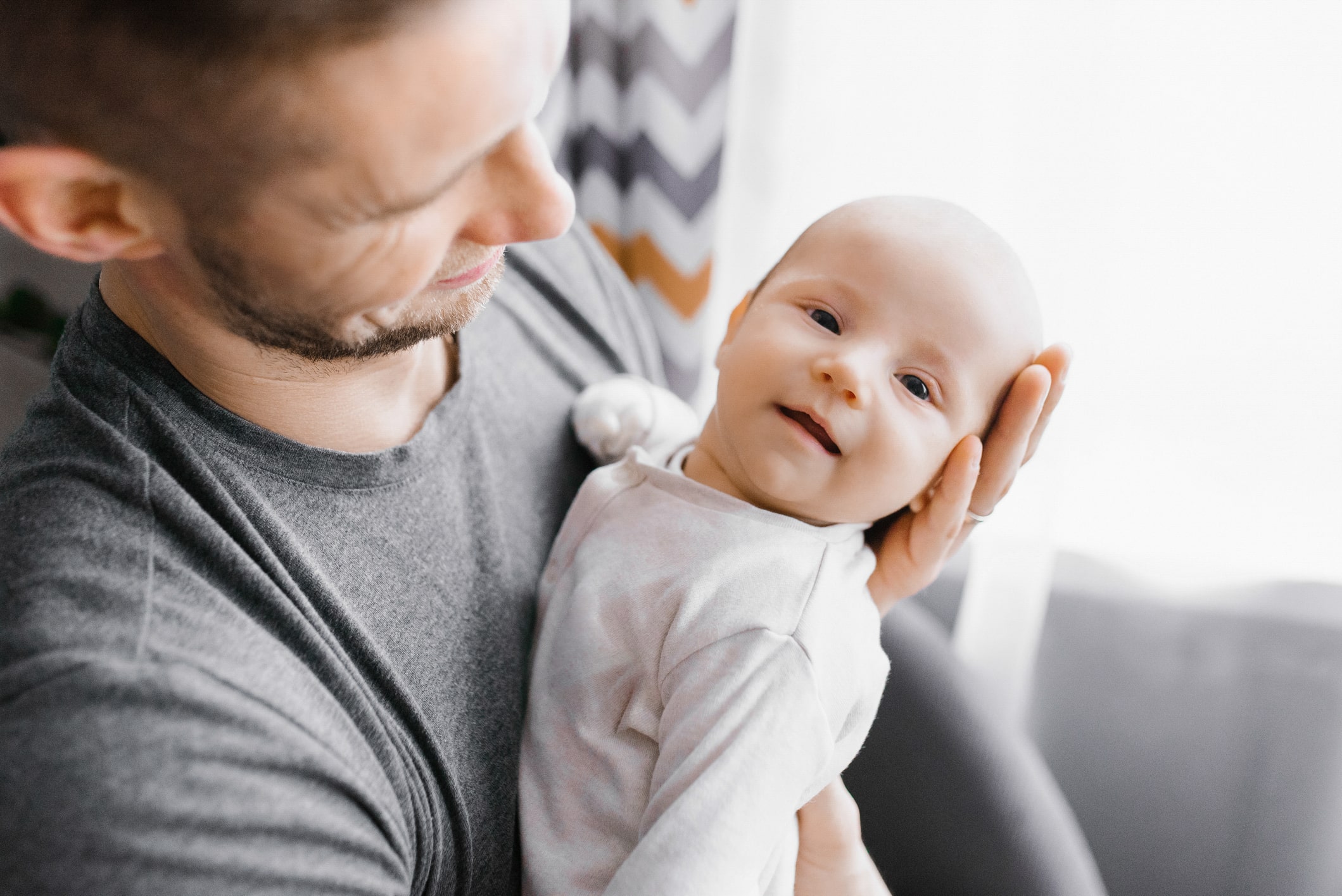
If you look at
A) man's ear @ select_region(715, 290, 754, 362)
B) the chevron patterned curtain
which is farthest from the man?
the chevron patterned curtain

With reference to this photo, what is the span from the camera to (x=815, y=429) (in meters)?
0.96

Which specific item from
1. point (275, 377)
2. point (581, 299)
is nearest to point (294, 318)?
point (275, 377)

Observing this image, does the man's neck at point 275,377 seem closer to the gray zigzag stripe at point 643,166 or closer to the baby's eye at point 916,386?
the baby's eye at point 916,386

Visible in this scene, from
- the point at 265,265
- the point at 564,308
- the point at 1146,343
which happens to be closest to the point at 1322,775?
the point at 1146,343

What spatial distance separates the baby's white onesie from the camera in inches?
31.1

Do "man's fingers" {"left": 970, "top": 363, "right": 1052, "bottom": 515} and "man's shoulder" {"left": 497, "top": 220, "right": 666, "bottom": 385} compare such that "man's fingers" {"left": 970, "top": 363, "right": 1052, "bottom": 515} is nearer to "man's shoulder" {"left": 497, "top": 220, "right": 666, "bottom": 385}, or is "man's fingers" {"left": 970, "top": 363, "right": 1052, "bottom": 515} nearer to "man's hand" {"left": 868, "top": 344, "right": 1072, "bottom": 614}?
"man's hand" {"left": 868, "top": 344, "right": 1072, "bottom": 614}

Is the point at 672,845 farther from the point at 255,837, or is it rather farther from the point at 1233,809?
the point at 1233,809

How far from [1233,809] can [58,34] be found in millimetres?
1985

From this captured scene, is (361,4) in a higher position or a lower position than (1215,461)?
higher

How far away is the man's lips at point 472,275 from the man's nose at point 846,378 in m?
0.33

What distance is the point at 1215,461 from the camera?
1.51m

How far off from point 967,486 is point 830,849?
445mm

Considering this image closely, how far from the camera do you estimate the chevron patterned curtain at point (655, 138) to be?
1.67m

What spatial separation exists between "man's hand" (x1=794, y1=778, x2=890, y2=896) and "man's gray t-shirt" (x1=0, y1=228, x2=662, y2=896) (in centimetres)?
34
